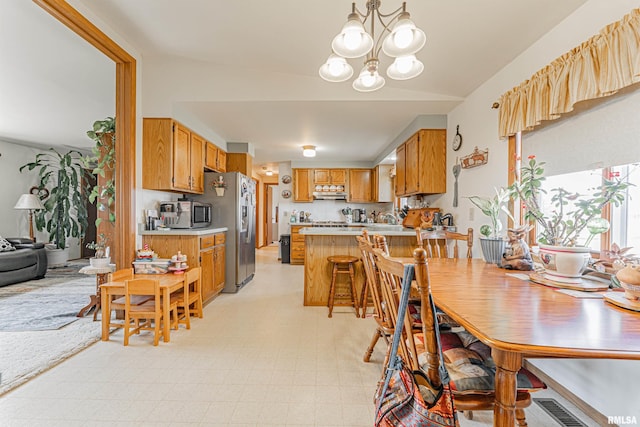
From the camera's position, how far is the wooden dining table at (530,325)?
77 centimetres

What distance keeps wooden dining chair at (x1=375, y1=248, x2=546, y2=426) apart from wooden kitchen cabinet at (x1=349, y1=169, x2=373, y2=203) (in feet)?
17.3

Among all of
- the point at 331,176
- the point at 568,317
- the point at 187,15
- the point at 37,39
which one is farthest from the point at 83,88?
the point at 568,317

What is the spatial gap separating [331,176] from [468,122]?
3.84 m

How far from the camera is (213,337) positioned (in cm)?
243

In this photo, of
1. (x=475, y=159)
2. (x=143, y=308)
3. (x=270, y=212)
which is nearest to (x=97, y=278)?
(x=143, y=308)

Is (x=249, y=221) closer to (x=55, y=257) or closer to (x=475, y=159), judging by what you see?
(x=475, y=159)

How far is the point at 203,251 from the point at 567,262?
3130 mm

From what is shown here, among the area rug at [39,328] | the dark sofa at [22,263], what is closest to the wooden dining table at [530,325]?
the area rug at [39,328]

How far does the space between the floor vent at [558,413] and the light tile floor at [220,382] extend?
43 mm

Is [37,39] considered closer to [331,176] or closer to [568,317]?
[568,317]

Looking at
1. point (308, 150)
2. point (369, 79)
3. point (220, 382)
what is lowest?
point (220, 382)

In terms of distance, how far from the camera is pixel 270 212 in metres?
9.69

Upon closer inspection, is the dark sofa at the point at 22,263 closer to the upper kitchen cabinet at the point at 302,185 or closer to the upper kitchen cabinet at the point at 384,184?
the upper kitchen cabinet at the point at 302,185

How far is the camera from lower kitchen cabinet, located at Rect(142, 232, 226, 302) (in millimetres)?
2986
